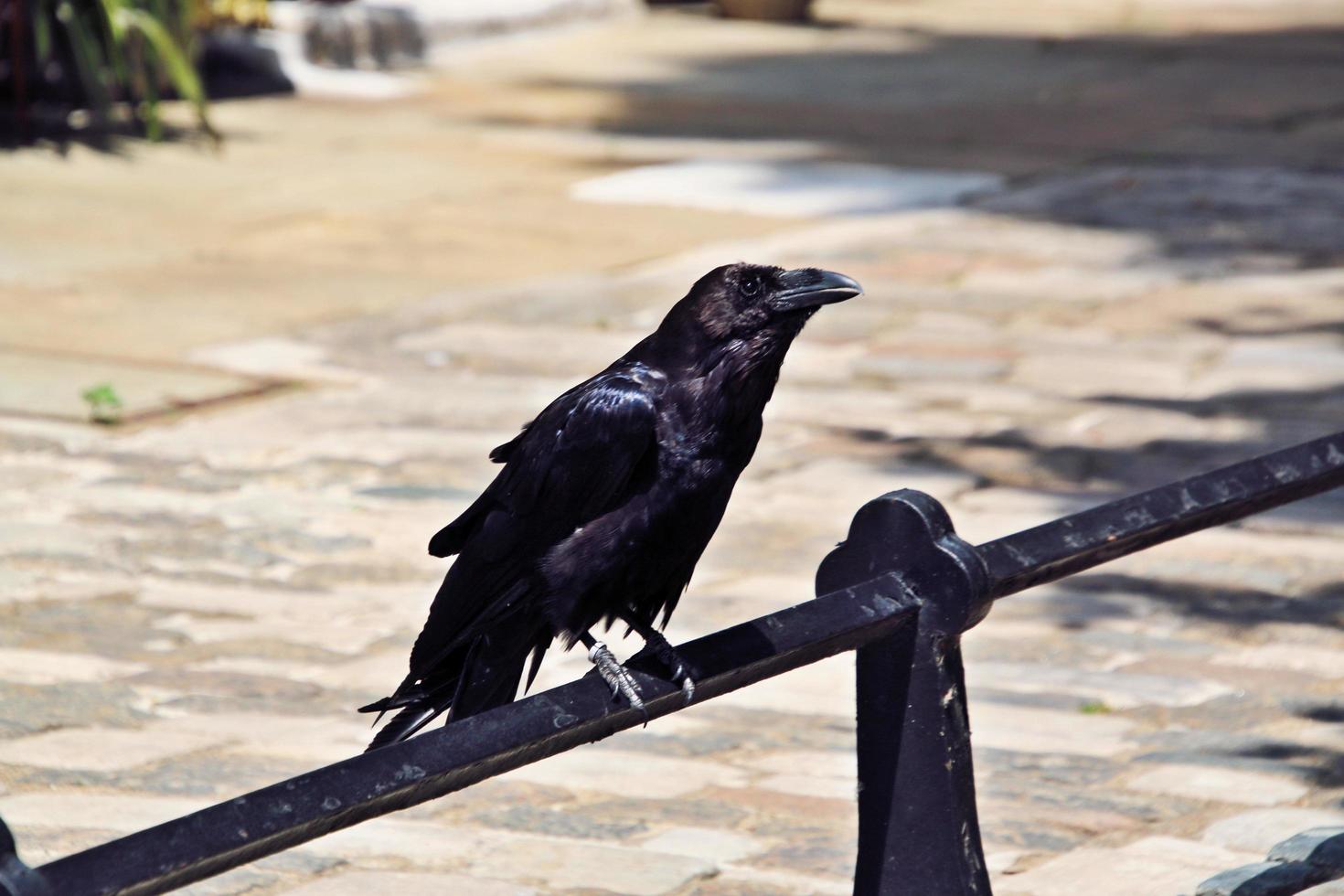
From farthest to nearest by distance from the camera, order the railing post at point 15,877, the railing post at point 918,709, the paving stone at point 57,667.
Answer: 1. the paving stone at point 57,667
2. the railing post at point 918,709
3. the railing post at point 15,877

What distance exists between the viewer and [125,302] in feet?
27.5

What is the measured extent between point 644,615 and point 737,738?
1.49 m

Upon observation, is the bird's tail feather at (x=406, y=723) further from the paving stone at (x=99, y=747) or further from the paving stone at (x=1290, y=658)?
the paving stone at (x=1290, y=658)

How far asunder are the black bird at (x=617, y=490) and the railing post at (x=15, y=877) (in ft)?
3.63

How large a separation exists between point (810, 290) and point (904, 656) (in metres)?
0.54

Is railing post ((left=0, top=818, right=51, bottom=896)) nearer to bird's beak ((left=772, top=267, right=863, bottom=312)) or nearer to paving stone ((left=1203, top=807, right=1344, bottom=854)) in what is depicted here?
bird's beak ((left=772, top=267, right=863, bottom=312))

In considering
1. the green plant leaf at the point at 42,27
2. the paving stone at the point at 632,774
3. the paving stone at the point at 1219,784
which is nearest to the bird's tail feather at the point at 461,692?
the paving stone at the point at 632,774

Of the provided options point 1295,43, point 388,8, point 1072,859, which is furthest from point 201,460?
point 1295,43

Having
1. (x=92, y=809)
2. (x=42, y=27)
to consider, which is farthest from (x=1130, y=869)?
(x=42, y=27)

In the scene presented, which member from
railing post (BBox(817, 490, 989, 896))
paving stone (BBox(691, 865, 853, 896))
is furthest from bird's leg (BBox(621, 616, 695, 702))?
paving stone (BBox(691, 865, 853, 896))

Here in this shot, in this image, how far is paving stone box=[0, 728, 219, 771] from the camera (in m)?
4.15

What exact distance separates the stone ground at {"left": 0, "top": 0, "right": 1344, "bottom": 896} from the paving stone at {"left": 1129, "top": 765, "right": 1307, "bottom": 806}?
0.01 m

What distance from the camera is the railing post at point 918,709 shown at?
2.45 m

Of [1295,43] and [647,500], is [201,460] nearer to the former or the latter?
[647,500]
